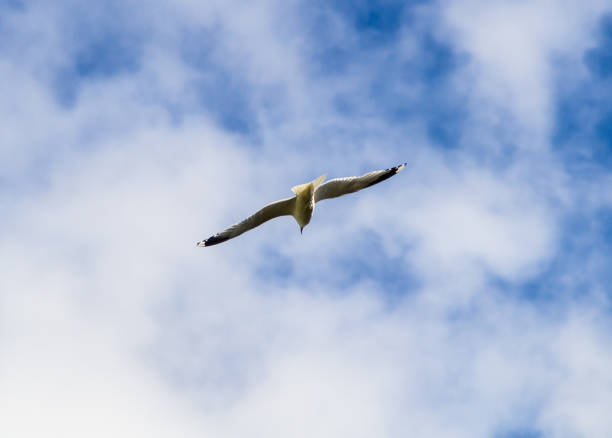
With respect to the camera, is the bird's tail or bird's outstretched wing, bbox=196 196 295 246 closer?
the bird's tail

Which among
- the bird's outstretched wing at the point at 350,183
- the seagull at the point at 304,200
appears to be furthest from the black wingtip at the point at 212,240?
the bird's outstretched wing at the point at 350,183

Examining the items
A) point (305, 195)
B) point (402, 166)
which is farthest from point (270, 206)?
point (402, 166)

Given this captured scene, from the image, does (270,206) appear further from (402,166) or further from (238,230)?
(402,166)

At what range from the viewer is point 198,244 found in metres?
20.9

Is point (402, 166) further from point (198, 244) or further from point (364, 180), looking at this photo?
point (198, 244)

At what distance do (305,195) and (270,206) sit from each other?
3.08 feet

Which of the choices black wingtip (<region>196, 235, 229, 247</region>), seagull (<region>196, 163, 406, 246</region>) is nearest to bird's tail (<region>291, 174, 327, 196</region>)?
seagull (<region>196, 163, 406, 246</region>)

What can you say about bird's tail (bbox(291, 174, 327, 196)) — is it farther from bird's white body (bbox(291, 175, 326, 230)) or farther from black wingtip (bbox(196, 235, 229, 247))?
black wingtip (bbox(196, 235, 229, 247))

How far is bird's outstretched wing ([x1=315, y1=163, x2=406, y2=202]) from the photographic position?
64.6 ft

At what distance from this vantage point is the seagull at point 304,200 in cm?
1934

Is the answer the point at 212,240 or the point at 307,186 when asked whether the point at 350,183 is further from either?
the point at 212,240

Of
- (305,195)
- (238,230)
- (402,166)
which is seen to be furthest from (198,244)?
(402,166)

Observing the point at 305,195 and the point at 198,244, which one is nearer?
the point at 305,195

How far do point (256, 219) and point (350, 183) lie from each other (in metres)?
2.17
